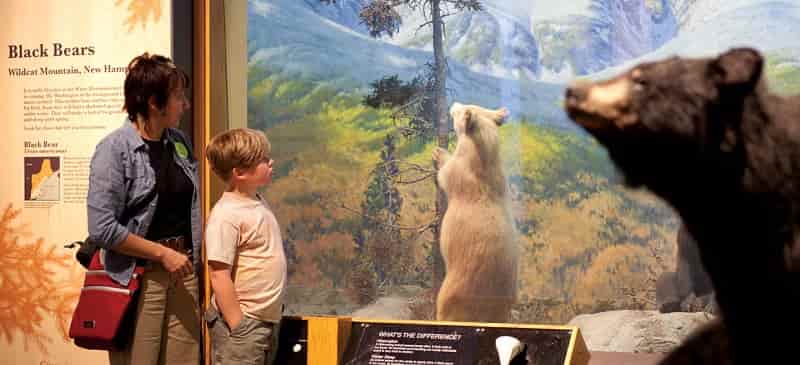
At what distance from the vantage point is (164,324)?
3033 millimetres

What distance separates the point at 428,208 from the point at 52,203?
184cm

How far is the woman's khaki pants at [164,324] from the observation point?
2.96 m

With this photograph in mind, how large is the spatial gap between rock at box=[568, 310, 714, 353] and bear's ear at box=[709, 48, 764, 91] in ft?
11.3

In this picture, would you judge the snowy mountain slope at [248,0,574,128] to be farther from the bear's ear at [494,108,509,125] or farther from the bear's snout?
the bear's snout

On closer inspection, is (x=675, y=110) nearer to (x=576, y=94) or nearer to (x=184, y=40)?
(x=576, y=94)

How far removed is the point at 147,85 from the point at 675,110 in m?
2.21

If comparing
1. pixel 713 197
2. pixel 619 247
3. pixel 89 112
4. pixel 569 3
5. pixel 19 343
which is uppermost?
pixel 569 3

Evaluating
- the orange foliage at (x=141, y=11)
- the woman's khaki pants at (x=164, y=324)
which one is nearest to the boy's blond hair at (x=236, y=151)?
the woman's khaki pants at (x=164, y=324)

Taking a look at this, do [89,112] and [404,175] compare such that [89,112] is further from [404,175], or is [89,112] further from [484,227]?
[484,227]

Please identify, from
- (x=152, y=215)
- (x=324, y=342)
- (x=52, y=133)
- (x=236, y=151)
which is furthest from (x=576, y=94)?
(x=52, y=133)

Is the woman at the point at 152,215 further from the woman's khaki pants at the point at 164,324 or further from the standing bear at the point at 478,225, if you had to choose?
the standing bear at the point at 478,225

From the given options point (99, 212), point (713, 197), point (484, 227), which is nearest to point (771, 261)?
point (713, 197)

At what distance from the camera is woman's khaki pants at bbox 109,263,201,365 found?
2.96m

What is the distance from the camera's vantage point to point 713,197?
3.82ft
